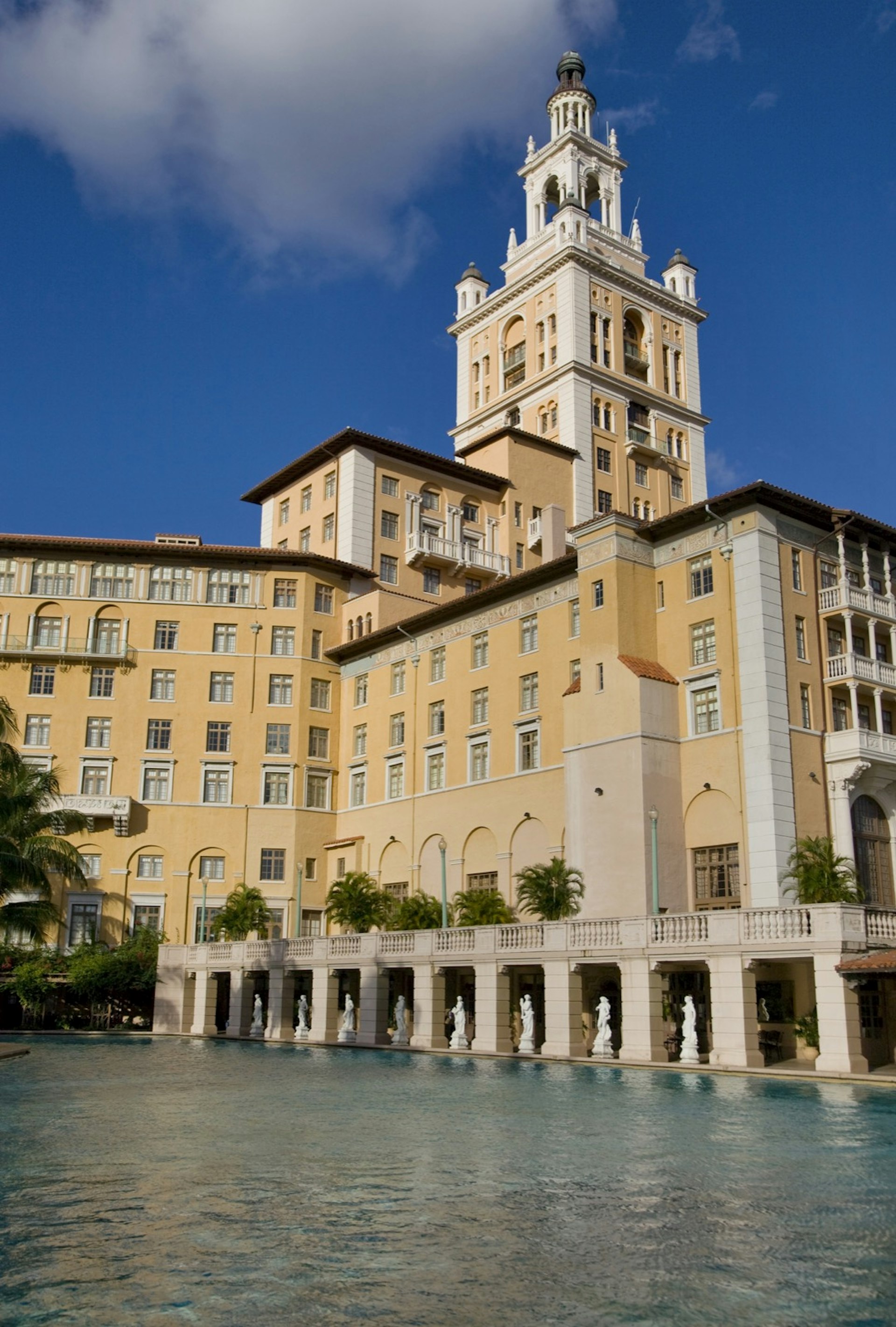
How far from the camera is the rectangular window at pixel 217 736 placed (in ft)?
201

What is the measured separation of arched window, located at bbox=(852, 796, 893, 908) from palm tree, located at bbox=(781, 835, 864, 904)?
2.53m

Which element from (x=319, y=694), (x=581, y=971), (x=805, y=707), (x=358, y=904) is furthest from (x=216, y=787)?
(x=805, y=707)

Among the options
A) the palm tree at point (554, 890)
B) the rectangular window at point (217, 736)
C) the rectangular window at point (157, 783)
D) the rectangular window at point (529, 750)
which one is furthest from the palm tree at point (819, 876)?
the rectangular window at point (157, 783)

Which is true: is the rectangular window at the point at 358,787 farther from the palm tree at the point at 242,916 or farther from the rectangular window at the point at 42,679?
the rectangular window at the point at 42,679

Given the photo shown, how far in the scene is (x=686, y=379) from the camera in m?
78.9

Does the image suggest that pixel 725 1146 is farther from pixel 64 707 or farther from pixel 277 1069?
pixel 64 707

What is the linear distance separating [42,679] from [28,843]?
1473 centimetres

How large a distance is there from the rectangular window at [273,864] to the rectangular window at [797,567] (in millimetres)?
28620

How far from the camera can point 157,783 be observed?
60.8 meters

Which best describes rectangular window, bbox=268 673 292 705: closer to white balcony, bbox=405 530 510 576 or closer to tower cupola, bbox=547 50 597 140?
white balcony, bbox=405 530 510 576

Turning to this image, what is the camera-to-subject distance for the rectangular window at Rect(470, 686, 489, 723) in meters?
51.9

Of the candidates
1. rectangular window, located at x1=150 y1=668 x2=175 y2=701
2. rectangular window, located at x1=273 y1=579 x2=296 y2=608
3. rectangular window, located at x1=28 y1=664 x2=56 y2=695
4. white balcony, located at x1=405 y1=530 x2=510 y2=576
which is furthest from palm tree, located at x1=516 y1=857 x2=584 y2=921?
rectangular window, located at x1=28 y1=664 x2=56 y2=695

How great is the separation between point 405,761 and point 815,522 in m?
21.3

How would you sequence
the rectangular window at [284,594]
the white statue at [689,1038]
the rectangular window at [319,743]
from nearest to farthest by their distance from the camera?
the white statue at [689,1038]
the rectangular window at [319,743]
the rectangular window at [284,594]
